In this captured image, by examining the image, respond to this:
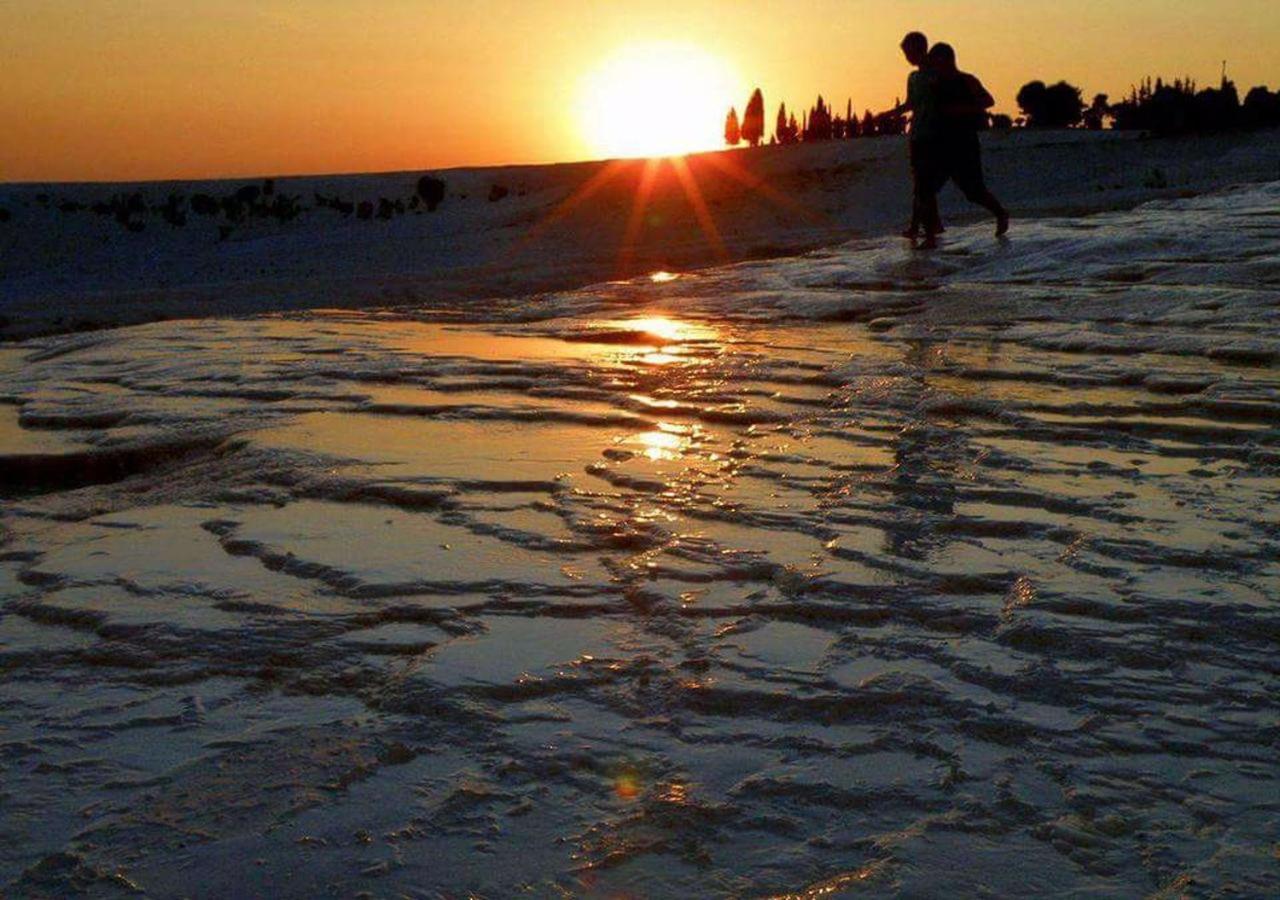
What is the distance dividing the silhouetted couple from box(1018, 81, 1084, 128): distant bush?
28989 mm

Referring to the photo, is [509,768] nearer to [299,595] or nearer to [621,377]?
[299,595]

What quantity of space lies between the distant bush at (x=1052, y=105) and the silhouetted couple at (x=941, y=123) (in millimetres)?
28989

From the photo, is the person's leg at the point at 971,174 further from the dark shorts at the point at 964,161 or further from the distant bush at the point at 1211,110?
the distant bush at the point at 1211,110

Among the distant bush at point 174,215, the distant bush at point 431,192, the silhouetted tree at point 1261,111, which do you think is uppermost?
the silhouetted tree at point 1261,111

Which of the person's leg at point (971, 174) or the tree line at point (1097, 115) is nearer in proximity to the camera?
the person's leg at point (971, 174)

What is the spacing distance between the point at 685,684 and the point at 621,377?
3233mm

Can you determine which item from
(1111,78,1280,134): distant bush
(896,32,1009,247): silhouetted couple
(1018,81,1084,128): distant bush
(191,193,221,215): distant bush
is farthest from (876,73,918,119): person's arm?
(1018,81,1084,128): distant bush

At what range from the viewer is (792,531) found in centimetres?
343

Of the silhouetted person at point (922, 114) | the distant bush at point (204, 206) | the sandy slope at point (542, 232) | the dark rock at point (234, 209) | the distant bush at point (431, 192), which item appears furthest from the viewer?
the distant bush at point (204, 206)

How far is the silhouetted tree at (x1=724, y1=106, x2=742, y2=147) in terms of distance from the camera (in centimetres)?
4100

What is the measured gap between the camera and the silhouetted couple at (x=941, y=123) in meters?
10.5

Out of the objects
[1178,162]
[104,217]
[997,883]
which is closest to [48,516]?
[997,883]

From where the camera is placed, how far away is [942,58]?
34.6ft

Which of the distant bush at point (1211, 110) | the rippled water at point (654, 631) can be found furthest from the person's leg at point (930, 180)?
the distant bush at point (1211, 110)
